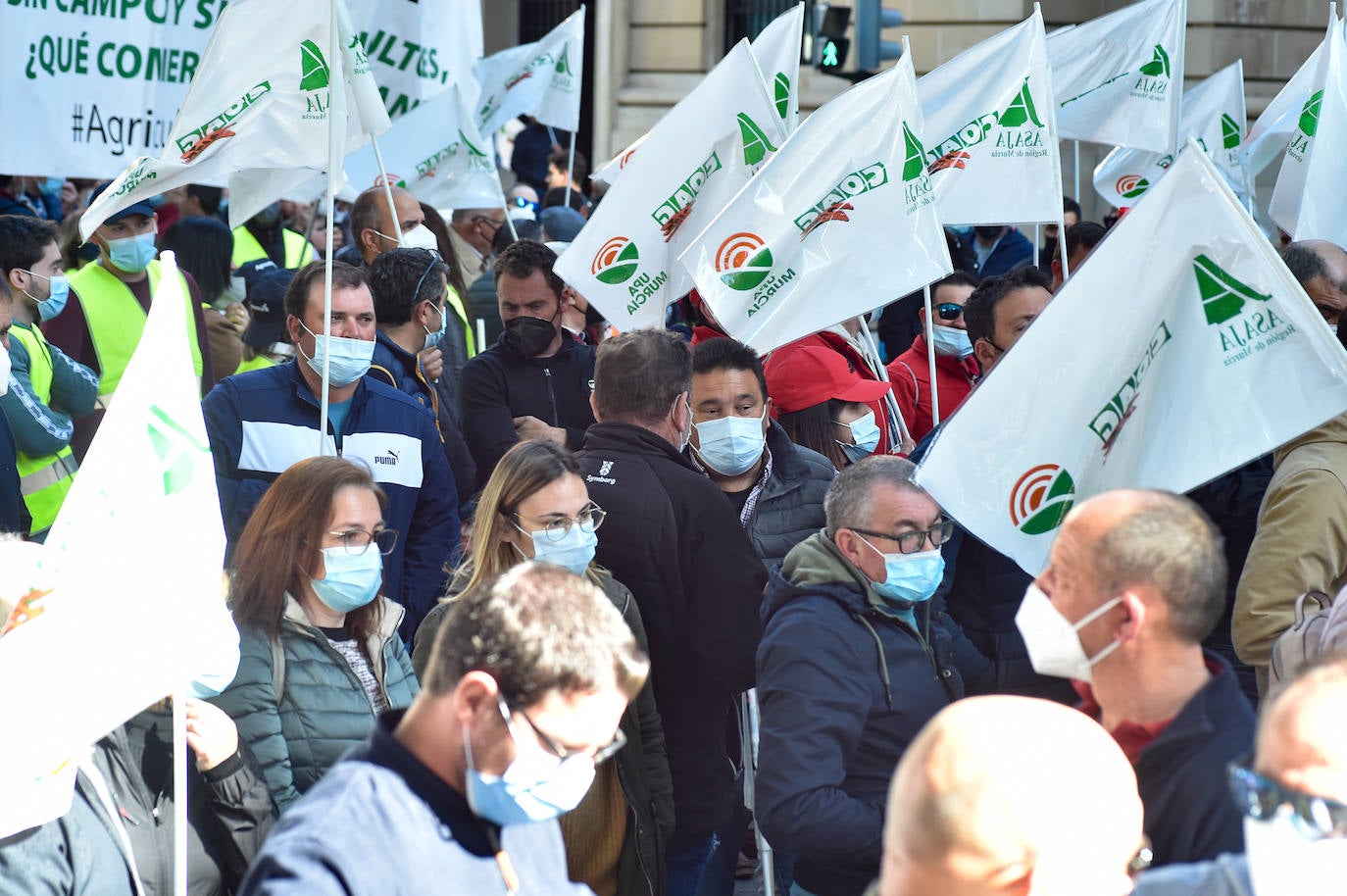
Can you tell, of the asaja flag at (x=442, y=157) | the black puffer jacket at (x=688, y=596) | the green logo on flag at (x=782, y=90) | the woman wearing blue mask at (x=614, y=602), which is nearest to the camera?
the woman wearing blue mask at (x=614, y=602)

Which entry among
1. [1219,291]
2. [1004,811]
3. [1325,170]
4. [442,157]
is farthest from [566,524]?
[442,157]

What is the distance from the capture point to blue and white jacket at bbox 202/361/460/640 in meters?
5.27

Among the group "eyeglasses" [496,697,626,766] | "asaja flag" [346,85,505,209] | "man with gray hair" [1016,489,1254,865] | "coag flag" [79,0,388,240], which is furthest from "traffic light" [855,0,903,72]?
"eyeglasses" [496,697,626,766]

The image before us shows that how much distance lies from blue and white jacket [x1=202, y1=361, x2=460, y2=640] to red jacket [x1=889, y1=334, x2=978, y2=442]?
1908 mm

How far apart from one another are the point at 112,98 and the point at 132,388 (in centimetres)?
537

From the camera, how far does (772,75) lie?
7867mm

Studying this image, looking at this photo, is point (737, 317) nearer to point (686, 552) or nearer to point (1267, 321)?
point (686, 552)

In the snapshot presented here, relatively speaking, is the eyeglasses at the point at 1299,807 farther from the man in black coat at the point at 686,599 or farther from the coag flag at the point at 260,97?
the coag flag at the point at 260,97

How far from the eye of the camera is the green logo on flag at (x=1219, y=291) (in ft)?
12.9

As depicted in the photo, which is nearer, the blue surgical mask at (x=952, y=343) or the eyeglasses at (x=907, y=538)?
the eyeglasses at (x=907, y=538)

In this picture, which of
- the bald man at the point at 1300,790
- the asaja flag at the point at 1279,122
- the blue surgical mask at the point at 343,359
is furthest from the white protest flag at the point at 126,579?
the asaja flag at the point at 1279,122

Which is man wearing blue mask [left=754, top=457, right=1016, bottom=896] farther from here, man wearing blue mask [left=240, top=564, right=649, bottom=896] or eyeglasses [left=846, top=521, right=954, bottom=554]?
man wearing blue mask [left=240, top=564, right=649, bottom=896]

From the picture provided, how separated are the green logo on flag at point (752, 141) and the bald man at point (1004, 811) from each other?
507cm

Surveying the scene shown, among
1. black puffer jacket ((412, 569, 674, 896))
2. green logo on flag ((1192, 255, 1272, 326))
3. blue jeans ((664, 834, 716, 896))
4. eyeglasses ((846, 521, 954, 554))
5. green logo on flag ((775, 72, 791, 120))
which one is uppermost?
green logo on flag ((1192, 255, 1272, 326))
